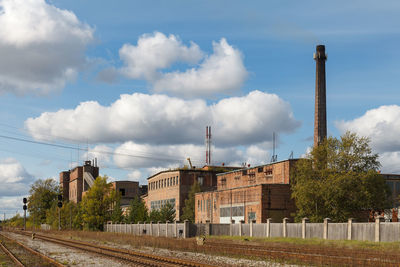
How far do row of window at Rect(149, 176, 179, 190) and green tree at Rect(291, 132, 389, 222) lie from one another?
3884 cm

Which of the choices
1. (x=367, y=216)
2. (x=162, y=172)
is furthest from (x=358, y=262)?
(x=162, y=172)

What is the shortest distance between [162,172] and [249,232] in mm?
47162

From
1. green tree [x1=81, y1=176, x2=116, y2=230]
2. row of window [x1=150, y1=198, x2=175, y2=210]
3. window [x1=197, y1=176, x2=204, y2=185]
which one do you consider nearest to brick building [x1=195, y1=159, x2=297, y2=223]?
window [x1=197, y1=176, x2=204, y2=185]

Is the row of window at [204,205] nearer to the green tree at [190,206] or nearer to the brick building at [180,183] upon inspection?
the green tree at [190,206]

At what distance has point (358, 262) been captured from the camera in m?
23.1

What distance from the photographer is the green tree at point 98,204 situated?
9125 cm

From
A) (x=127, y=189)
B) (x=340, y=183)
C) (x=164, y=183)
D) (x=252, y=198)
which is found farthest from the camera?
(x=127, y=189)

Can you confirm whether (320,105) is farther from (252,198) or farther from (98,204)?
(98,204)

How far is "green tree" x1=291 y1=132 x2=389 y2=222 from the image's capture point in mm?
46531

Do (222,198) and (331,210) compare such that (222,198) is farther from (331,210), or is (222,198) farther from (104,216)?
(104,216)

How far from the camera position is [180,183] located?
84.3 meters

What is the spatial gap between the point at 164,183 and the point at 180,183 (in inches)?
308

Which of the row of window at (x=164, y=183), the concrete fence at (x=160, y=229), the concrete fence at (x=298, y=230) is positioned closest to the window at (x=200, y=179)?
the row of window at (x=164, y=183)

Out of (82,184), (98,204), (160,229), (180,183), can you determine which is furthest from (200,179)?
(82,184)
